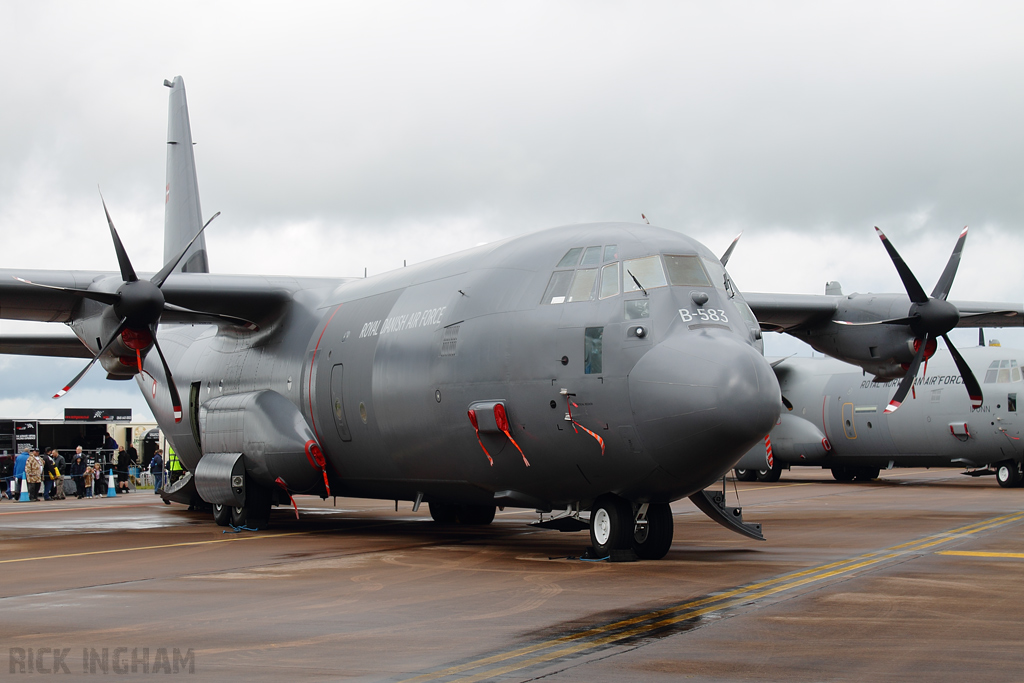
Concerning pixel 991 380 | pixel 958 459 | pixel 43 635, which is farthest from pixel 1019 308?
pixel 43 635

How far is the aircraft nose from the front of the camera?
10.5 meters

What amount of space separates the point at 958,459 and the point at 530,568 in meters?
23.2

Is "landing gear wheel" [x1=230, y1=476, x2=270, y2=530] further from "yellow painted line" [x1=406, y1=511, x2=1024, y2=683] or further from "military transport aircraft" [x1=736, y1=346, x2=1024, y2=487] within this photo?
"military transport aircraft" [x1=736, y1=346, x2=1024, y2=487]

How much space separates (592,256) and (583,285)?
0.46 metres

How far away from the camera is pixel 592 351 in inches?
452

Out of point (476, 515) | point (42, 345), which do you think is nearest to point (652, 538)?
point (476, 515)

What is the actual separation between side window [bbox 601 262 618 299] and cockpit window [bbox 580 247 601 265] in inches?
7.8

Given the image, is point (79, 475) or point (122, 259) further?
point (79, 475)

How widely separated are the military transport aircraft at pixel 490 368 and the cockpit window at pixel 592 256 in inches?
1.2

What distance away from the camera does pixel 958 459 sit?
30359 millimetres

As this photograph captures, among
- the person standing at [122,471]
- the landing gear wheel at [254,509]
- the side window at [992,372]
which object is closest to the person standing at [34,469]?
the person standing at [122,471]

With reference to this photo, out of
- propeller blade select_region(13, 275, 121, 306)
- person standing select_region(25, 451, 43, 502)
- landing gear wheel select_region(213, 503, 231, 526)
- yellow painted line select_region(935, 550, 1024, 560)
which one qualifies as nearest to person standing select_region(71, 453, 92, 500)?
person standing select_region(25, 451, 43, 502)

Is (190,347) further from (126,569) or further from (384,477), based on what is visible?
(126,569)

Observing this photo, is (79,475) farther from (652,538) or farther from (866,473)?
(866,473)
